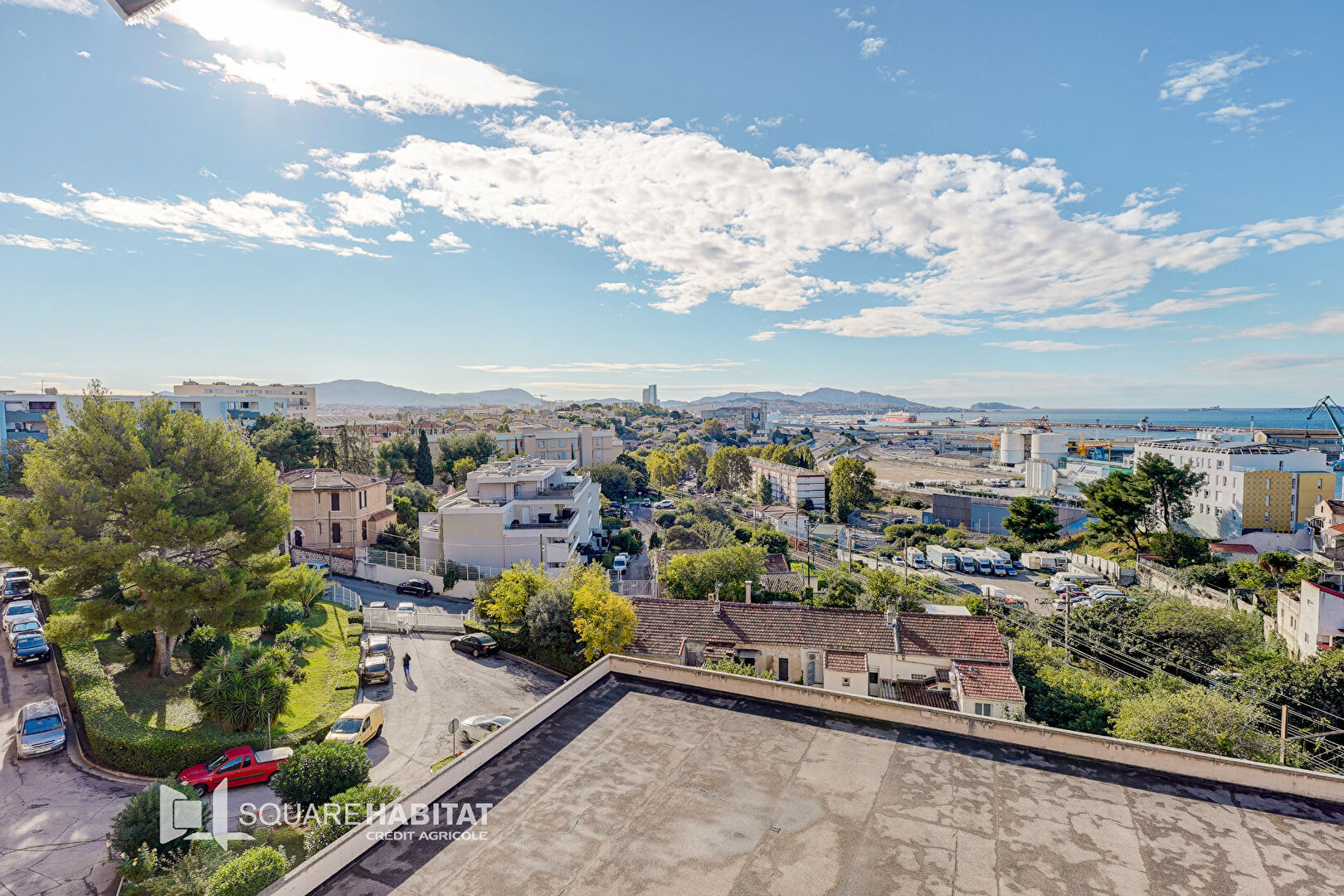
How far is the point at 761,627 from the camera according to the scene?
20.9 meters

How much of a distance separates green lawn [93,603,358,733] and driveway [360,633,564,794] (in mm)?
1538

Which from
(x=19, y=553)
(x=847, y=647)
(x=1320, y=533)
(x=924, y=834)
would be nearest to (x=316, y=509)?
(x=19, y=553)

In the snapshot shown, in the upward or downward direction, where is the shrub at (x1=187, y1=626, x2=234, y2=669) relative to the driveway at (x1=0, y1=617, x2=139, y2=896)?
upward

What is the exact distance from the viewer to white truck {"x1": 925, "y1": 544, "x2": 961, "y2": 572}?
4219 centimetres

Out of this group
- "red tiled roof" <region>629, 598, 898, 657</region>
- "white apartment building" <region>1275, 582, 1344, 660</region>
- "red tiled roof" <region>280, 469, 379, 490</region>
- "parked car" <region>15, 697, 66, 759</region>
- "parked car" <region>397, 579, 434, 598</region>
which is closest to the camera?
"parked car" <region>15, 697, 66, 759</region>

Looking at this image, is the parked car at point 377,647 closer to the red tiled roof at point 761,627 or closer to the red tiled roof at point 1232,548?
the red tiled roof at point 761,627

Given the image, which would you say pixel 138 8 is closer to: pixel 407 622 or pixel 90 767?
pixel 90 767

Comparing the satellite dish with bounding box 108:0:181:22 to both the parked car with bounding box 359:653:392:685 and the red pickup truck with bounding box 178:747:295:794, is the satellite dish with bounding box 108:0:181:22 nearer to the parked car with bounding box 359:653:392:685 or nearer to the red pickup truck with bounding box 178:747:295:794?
the red pickup truck with bounding box 178:747:295:794

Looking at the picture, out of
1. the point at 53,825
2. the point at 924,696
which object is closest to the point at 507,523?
the point at 53,825

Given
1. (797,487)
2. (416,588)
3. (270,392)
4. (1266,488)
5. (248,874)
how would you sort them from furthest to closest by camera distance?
(270,392)
(797,487)
(1266,488)
(416,588)
(248,874)

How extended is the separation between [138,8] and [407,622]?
2374 centimetres

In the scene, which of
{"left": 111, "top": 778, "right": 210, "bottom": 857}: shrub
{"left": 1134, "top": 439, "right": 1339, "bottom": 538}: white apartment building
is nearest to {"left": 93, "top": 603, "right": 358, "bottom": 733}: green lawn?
{"left": 111, "top": 778, "right": 210, "bottom": 857}: shrub

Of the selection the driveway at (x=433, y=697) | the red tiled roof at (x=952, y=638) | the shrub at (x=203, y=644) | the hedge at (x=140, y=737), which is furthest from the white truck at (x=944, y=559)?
the shrub at (x=203, y=644)

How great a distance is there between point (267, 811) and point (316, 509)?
83.0ft
